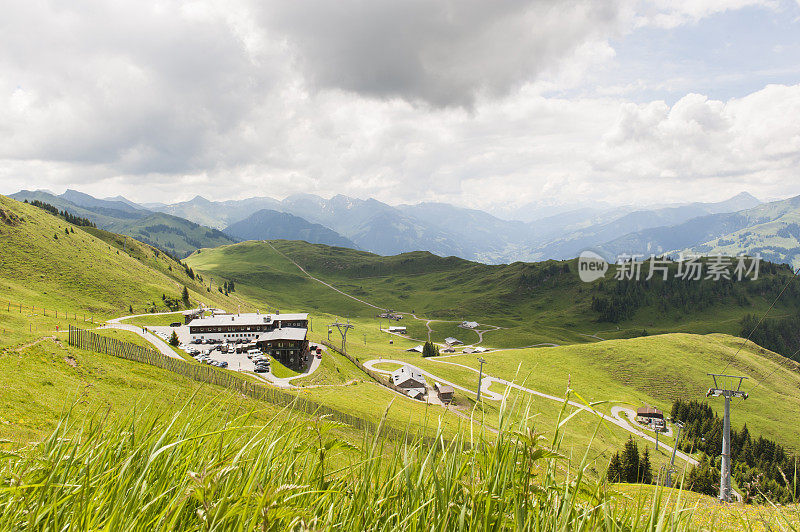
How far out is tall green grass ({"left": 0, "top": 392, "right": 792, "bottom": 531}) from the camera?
6.57 ft

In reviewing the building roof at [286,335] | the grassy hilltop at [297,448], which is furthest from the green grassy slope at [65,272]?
the building roof at [286,335]

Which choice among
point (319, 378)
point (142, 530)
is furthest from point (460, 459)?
point (319, 378)

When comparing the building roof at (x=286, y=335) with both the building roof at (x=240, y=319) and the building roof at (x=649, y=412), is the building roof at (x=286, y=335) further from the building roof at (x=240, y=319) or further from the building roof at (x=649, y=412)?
the building roof at (x=649, y=412)

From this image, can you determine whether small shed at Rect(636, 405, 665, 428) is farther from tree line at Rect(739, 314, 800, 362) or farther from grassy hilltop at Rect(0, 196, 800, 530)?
tree line at Rect(739, 314, 800, 362)

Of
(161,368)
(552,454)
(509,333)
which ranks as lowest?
(509,333)

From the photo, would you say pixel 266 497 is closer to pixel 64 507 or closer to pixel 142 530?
pixel 142 530

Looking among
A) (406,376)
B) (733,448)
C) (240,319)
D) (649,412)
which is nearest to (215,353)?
(240,319)

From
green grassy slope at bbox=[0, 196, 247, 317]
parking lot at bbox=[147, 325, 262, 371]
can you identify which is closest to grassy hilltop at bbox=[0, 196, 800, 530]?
green grassy slope at bbox=[0, 196, 247, 317]

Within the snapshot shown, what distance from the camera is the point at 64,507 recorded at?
2.13 metres

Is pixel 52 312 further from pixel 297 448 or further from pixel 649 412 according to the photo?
pixel 649 412

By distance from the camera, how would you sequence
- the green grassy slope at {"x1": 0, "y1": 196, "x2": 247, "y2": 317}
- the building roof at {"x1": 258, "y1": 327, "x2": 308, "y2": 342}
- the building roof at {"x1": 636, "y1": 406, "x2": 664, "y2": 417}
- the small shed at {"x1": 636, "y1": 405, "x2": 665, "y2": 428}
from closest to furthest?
the building roof at {"x1": 258, "y1": 327, "x2": 308, "y2": 342} → the small shed at {"x1": 636, "y1": 405, "x2": 665, "y2": 428} → the building roof at {"x1": 636, "y1": 406, "x2": 664, "y2": 417} → the green grassy slope at {"x1": 0, "y1": 196, "x2": 247, "y2": 317}

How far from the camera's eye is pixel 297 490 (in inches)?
94.4

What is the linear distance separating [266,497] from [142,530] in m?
0.96

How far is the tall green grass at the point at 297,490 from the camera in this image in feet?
6.57
